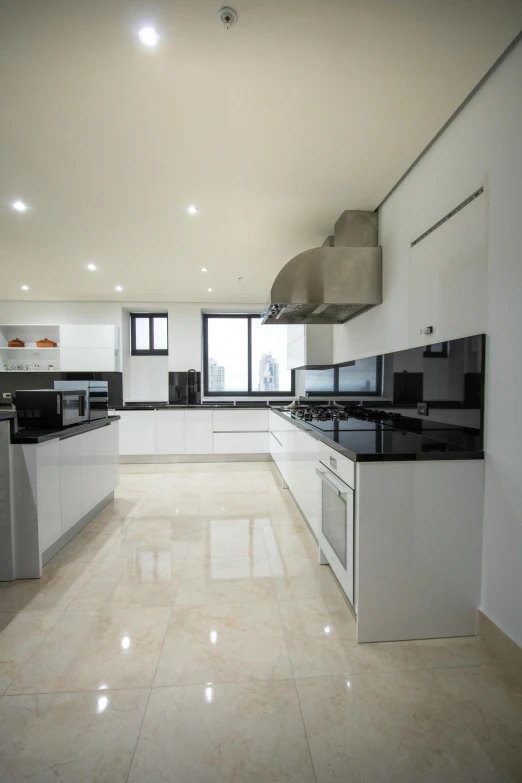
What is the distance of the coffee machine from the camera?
230 inches

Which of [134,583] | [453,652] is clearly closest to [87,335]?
[134,583]

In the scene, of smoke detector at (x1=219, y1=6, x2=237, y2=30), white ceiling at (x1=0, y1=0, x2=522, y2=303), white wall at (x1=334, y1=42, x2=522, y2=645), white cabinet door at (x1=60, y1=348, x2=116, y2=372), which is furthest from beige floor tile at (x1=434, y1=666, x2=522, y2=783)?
white cabinet door at (x1=60, y1=348, x2=116, y2=372)

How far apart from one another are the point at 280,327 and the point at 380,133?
4285 mm

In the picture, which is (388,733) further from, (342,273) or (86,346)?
(86,346)

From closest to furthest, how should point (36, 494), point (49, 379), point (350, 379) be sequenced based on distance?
point (36, 494) → point (350, 379) → point (49, 379)

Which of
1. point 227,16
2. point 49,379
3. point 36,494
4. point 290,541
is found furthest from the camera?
point 49,379

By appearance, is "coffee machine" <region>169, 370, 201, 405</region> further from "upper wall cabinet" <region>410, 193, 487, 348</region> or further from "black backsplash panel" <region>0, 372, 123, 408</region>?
"upper wall cabinet" <region>410, 193, 487, 348</region>

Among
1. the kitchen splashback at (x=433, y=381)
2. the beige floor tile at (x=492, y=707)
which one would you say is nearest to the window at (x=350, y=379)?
the kitchen splashback at (x=433, y=381)

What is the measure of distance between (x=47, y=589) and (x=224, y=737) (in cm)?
142

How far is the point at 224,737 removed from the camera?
1.18 metres

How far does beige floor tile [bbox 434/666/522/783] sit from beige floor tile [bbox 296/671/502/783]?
4 centimetres

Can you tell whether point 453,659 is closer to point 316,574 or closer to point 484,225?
point 316,574

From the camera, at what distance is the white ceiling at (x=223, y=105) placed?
1322mm

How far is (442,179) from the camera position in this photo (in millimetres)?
1944
